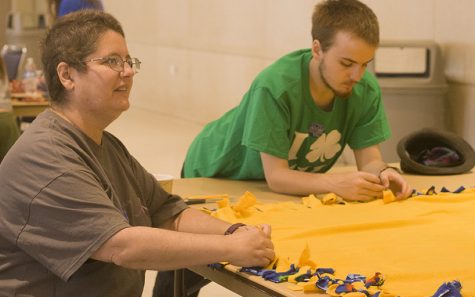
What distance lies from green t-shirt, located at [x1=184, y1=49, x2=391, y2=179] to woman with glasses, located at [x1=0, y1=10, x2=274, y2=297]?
890 mm

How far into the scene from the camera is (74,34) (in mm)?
2439

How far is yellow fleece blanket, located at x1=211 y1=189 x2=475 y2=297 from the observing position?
93.0 inches

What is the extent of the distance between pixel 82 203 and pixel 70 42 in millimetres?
426

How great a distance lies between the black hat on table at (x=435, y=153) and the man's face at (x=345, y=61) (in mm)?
562

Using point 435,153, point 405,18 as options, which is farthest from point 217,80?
point 435,153

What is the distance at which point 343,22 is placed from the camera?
3.39 m

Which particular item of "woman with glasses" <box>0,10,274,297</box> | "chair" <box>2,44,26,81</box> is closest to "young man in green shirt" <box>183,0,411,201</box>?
"woman with glasses" <box>0,10,274,297</box>

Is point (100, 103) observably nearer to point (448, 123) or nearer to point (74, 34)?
point (74, 34)

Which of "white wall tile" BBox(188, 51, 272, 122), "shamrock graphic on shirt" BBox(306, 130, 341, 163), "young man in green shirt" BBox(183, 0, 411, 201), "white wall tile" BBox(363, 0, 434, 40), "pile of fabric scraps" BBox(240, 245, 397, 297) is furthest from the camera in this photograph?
"white wall tile" BBox(188, 51, 272, 122)

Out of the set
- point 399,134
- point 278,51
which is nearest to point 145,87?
point 278,51

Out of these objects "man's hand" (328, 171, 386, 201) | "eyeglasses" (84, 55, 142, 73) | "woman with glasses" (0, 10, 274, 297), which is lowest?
"man's hand" (328, 171, 386, 201)

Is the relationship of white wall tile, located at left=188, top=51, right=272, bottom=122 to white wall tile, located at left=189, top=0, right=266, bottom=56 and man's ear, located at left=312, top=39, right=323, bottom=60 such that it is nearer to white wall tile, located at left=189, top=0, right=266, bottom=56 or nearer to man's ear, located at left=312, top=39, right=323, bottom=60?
white wall tile, located at left=189, top=0, right=266, bottom=56

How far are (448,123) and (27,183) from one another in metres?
4.44

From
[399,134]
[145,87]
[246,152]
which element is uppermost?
[246,152]
